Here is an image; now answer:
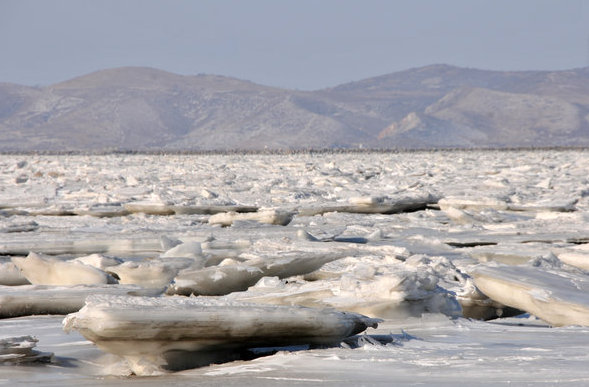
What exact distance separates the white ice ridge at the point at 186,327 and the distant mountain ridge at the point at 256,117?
3713 inches

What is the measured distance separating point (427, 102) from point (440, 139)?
1869 inches

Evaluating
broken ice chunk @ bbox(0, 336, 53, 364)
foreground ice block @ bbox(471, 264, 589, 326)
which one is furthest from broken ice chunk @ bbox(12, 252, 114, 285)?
foreground ice block @ bbox(471, 264, 589, 326)

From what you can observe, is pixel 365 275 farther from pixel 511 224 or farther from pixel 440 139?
pixel 440 139

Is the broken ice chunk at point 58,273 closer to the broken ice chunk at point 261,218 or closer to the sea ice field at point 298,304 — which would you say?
the sea ice field at point 298,304

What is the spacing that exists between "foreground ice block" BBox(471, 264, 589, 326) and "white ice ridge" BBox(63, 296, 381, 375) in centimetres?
95

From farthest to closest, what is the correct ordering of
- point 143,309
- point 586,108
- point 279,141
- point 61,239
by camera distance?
1. point 586,108
2. point 279,141
3. point 61,239
4. point 143,309

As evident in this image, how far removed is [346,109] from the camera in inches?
5354

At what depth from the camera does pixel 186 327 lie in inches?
115

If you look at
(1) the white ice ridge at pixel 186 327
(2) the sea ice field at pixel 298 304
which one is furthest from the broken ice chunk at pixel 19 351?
(1) the white ice ridge at pixel 186 327

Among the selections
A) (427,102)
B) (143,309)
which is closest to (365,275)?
(143,309)

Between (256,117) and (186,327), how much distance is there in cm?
11472

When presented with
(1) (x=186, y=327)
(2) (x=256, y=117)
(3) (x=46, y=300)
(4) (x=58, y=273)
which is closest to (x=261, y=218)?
(4) (x=58, y=273)

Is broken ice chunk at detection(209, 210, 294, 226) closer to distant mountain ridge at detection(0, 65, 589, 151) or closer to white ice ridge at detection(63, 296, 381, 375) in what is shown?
white ice ridge at detection(63, 296, 381, 375)

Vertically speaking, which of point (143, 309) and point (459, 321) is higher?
point (143, 309)
